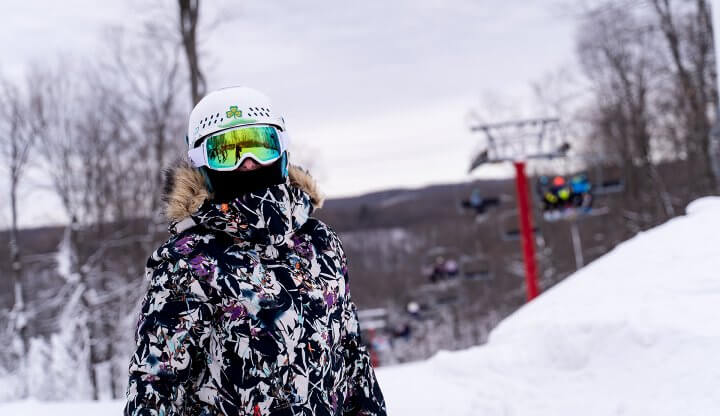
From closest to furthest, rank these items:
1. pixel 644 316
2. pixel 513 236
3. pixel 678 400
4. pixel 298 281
A: pixel 298 281, pixel 678 400, pixel 644 316, pixel 513 236

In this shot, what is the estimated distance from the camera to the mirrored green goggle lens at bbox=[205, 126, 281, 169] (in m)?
1.90

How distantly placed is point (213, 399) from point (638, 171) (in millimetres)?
31749

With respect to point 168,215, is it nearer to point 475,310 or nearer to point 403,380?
point 403,380

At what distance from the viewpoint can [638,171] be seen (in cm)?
3009

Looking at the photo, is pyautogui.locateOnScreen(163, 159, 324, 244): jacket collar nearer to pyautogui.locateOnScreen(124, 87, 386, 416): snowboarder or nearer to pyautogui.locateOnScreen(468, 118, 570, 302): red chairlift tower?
pyautogui.locateOnScreen(124, 87, 386, 416): snowboarder

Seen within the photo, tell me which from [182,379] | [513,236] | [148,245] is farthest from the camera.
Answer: [513,236]

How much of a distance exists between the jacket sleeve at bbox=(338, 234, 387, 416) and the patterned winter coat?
9cm

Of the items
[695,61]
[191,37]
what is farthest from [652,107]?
[191,37]

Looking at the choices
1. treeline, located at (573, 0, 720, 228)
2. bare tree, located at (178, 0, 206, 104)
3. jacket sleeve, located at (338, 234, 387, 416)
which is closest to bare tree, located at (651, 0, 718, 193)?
treeline, located at (573, 0, 720, 228)

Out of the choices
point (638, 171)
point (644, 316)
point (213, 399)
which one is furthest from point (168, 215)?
point (638, 171)

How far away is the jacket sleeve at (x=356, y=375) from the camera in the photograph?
6.61 feet

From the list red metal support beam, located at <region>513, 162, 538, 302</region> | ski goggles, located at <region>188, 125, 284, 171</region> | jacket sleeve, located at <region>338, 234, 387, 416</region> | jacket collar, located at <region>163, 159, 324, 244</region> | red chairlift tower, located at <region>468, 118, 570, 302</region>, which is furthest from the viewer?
red metal support beam, located at <region>513, 162, 538, 302</region>

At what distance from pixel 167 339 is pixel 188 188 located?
0.48 metres

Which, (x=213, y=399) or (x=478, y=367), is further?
(x=478, y=367)
